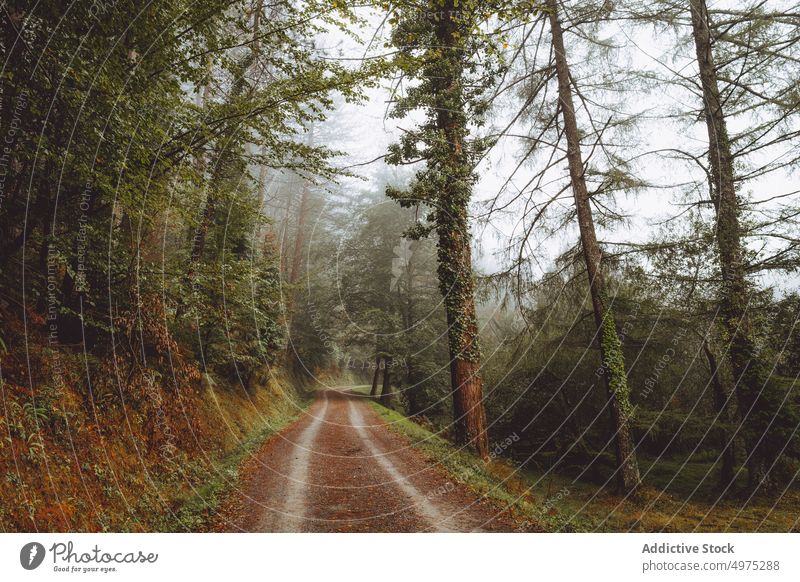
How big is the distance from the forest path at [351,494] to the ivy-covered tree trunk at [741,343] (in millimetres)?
5659

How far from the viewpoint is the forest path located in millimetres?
4699

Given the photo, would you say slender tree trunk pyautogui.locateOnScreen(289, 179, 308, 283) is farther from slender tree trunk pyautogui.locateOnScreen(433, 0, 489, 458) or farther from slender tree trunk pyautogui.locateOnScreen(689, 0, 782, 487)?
slender tree trunk pyautogui.locateOnScreen(689, 0, 782, 487)

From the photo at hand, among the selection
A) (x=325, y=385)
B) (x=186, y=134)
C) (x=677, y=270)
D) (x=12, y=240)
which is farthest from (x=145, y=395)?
(x=325, y=385)

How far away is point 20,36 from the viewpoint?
116 inches

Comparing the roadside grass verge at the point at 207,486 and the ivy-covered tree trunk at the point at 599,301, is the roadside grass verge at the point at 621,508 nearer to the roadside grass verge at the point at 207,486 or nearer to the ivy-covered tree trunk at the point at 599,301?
the ivy-covered tree trunk at the point at 599,301

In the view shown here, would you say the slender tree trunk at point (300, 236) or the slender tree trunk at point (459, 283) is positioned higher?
the slender tree trunk at point (300, 236)

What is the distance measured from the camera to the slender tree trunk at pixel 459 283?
7496mm

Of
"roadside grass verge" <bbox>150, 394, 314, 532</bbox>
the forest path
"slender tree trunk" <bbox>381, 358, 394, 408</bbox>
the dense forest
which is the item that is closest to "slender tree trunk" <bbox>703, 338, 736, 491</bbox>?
the dense forest

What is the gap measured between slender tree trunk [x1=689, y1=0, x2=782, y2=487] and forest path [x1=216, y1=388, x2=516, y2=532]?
5.67 metres

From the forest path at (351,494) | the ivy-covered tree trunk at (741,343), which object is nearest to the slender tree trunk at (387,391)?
the forest path at (351,494)

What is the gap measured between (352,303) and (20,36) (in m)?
19.2

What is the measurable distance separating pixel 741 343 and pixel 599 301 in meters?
2.53

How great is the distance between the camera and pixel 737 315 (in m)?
6.53
